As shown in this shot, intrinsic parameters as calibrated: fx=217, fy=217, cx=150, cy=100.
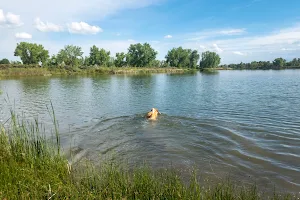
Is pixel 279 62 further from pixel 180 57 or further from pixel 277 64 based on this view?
pixel 180 57

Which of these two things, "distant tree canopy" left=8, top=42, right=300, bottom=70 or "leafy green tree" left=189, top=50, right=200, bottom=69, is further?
"leafy green tree" left=189, top=50, right=200, bottom=69

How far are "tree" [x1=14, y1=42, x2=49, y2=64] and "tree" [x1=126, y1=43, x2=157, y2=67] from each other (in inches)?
1637

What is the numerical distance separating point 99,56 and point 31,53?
30.2 m

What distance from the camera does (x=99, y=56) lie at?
4279 inches

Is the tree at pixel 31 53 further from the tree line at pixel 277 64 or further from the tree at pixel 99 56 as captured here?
the tree line at pixel 277 64

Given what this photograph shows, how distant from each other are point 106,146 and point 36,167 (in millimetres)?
4379

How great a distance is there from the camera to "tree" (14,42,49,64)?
97125 millimetres

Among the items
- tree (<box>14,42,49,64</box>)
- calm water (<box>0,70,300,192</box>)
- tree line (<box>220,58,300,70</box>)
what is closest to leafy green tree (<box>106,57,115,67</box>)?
tree (<box>14,42,49,64</box>)

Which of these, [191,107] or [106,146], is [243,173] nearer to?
[106,146]

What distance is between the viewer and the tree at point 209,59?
6211 inches

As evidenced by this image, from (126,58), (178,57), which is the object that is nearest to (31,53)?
(126,58)

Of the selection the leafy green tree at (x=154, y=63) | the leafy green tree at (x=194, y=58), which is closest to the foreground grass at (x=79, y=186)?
the leafy green tree at (x=154, y=63)

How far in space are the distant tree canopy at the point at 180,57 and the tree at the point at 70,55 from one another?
193 feet

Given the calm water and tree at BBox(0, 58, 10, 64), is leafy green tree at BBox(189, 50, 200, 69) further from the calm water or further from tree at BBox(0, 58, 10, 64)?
the calm water
